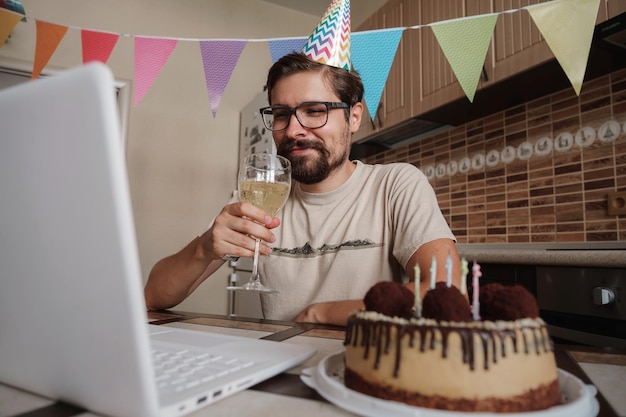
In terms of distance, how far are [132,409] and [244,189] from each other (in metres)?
0.67

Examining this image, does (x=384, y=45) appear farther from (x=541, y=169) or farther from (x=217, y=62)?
(x=541, y=169)

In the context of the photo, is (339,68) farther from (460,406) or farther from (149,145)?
(149,145)

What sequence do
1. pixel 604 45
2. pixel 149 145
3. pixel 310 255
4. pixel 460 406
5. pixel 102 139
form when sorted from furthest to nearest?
1. pixel 149 145
2. pixel 604 45
3. pixel 310 255
4. pixel 460 406
5. pixel 102 139

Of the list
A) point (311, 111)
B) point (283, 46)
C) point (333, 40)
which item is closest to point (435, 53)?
point (283, 46)

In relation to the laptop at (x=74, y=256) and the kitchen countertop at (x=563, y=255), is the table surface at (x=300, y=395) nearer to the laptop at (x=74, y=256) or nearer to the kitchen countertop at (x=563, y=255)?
the laptop at (x=74, y=256)

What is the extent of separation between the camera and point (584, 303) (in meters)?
1.38

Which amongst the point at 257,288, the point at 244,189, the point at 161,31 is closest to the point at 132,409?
the point at 257,288

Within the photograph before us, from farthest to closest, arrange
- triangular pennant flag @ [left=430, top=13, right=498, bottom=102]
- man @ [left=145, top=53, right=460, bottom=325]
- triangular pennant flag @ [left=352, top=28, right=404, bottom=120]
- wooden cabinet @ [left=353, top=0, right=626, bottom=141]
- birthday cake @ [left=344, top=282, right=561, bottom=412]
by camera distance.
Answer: wooden cabinet @ [left=353, top=0, right=626, bottom=141] → triangular pennant flag @ [left=352, top=28, right=404, bottom=120] → triangular pennant flag @ [left=430, top=13, right=498, bottom=102] → man @ [left=145, top=53, right=460, bottom=325] → birthday cake @ [left=344, top=282, right=561, bottom=412]

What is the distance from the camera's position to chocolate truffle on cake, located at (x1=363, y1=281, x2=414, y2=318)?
1.46 feet

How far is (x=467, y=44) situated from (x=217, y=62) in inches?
38.8

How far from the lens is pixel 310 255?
4.34ft

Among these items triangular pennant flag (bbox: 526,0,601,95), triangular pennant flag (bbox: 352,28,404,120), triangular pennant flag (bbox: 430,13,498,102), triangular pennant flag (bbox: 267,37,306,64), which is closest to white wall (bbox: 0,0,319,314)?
triangular pennant flag (bbox: 267,37,306,64)

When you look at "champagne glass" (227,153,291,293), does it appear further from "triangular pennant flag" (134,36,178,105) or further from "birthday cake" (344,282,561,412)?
"triangular pennant flag" (134,36,178,105)

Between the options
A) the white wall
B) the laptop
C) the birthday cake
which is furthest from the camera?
the white wall
